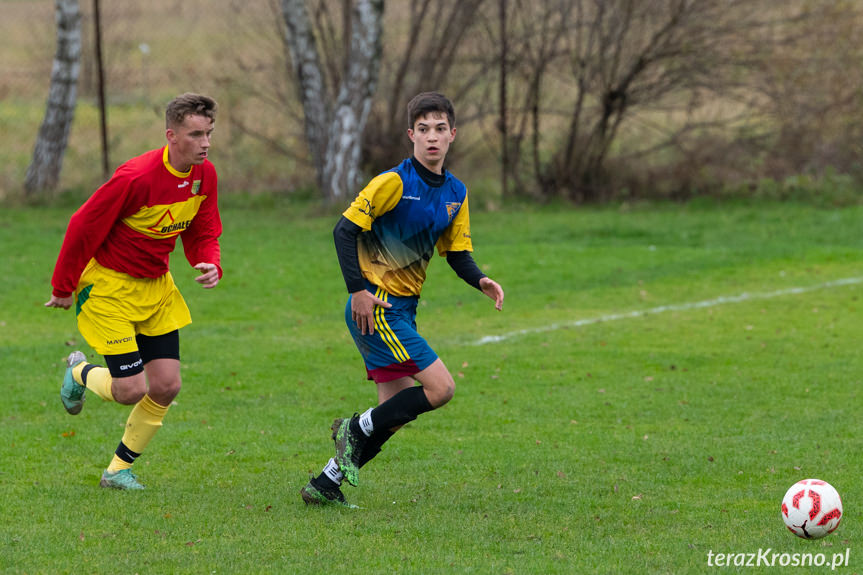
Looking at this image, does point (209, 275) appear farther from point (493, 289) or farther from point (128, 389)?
point (493, 289)

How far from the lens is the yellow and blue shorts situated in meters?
5.23

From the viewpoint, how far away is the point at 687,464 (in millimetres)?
6273

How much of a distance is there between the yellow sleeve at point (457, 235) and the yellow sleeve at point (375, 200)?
0.46 metres

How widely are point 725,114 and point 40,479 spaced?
53.1ft

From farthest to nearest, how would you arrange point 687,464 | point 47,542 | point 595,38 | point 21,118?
point 21,118
point 595,38
point 687,464
point 47,542

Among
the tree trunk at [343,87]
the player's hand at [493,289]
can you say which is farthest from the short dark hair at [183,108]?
the tree trunk at [343,87]

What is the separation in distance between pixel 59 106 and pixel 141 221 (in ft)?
44.2

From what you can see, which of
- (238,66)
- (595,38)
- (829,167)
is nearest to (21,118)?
(238,66)

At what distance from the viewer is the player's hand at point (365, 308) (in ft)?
16.8

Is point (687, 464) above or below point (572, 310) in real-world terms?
above

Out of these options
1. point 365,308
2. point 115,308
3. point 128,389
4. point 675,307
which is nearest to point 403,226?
point 365,308

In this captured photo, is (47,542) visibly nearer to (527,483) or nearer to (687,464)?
(527,483)

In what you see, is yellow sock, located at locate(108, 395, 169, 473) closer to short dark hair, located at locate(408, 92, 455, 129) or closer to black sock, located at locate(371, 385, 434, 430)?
black sock, located at locate(371, 385, 434, 430)

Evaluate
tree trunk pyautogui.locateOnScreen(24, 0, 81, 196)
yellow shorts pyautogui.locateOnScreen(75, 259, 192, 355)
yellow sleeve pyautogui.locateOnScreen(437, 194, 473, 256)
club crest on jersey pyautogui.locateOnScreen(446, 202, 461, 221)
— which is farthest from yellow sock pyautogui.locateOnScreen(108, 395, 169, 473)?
tree trunk pyautogui.locateOnScreen(24, 0, 81, 196)
